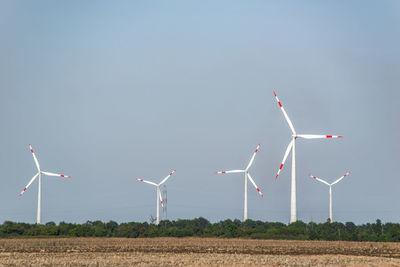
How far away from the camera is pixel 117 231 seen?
16512cm

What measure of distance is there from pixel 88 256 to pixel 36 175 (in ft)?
292

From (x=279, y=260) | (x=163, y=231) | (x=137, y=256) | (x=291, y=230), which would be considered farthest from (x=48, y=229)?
(x=279, y=260)

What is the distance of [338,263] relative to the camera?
7169cm

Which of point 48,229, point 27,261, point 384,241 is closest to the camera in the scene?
point 27,261

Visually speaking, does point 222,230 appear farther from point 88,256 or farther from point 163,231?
point 88,256

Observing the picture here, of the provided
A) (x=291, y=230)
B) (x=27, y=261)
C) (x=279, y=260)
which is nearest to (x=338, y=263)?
(x=279, y=260)

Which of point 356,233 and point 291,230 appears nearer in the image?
point 356,233

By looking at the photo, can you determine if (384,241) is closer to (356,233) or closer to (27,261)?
(356,233)

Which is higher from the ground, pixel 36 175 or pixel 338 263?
pixel 36 175

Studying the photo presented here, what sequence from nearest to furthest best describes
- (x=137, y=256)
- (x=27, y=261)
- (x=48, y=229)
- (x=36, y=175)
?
(x=27, y=261) → (x=137, y=256) → (x=48, y=229) → (x=36, y=175)

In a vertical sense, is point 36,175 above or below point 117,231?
above

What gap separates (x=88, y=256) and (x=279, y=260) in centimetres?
2236

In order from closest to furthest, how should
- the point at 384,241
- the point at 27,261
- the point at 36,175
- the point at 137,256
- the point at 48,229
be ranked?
the point at 27,261 < the point at 137,256 < the point at 384,241 < the point at 48,229 < the point at 36,175

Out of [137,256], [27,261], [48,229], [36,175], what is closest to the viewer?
[27,261]
